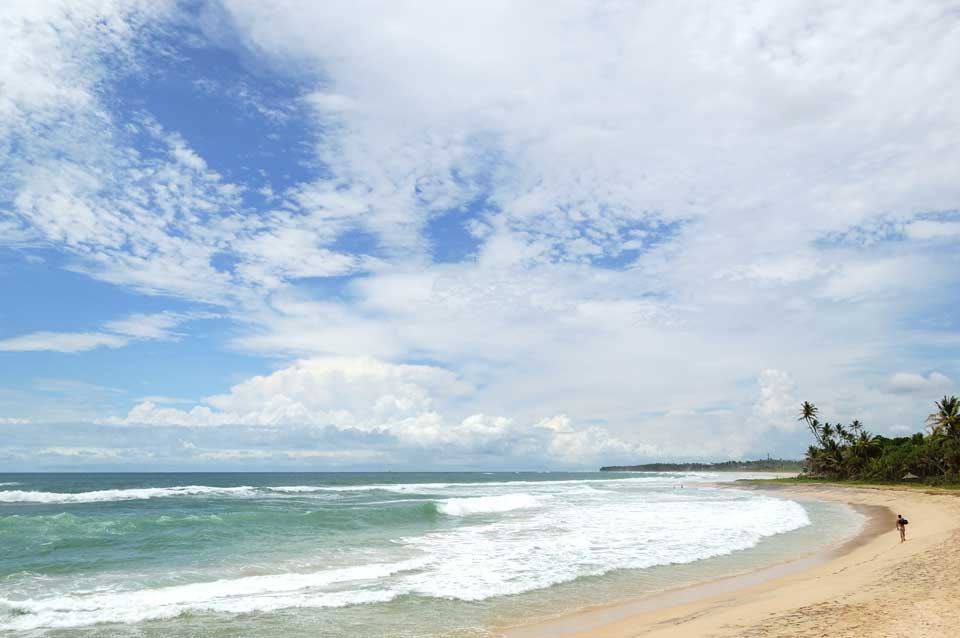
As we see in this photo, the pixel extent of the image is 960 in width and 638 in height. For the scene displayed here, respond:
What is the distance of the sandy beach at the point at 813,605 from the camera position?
1054 centimetres

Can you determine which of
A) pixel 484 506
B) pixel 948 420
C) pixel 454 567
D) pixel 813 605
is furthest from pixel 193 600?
pixel 948 420

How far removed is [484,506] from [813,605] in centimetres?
3233

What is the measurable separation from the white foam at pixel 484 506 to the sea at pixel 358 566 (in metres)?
2.75

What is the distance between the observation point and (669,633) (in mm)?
11000

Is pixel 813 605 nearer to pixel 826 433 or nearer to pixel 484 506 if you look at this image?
pixel 484 506

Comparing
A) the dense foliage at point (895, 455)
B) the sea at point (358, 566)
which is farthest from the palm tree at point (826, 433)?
the sea at point (358, 566)

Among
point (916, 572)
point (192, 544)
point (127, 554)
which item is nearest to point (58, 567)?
point (127, 554)

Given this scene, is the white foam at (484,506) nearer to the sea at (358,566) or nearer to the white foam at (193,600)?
the sea at (358,566)

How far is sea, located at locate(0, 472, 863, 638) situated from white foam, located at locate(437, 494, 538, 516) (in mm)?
2754

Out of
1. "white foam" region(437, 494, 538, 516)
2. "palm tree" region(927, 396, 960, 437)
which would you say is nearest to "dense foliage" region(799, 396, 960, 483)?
"palm tree" region(927, 396, 960, 437)

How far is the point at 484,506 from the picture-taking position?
43031 millimetres

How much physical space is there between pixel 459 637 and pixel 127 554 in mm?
17152

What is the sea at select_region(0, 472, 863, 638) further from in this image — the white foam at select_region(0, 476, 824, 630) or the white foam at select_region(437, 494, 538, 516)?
the white foam at select_region(437, 494, 538, 516)

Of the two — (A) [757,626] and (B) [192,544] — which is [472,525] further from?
(A) [757,626]
